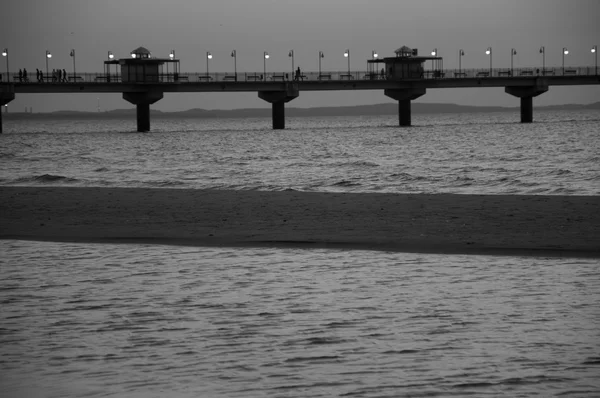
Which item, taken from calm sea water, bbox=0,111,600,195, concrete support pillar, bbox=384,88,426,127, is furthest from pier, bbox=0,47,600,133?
calm sea water, bbox=0,111,600,195

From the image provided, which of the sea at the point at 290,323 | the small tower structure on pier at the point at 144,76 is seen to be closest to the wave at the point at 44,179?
the sea at the point at 290,323

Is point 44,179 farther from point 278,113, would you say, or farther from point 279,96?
point 278,113

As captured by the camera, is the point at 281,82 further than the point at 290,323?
Yes

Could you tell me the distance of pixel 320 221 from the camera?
51.4 ft

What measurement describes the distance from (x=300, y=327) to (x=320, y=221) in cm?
840

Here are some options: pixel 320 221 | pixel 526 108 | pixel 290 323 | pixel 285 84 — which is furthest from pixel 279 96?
pixel 290 323

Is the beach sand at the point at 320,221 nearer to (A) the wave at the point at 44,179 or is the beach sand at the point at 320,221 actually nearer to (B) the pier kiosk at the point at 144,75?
(A) the wave at the point at 44,179

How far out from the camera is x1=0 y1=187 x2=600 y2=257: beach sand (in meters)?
12.8

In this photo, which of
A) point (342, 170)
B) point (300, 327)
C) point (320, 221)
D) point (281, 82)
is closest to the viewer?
point (300, 327)

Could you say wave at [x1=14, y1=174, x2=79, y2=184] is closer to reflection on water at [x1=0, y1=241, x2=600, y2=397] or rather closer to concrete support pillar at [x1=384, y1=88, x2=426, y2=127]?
reflection on water at [x1=0, y1=241, x2=600, y2=397]

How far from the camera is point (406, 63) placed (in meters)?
109

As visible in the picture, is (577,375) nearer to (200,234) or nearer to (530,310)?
(530,310)

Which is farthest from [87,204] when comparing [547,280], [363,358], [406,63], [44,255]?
A: [406,63]

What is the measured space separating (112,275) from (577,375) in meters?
5.61
